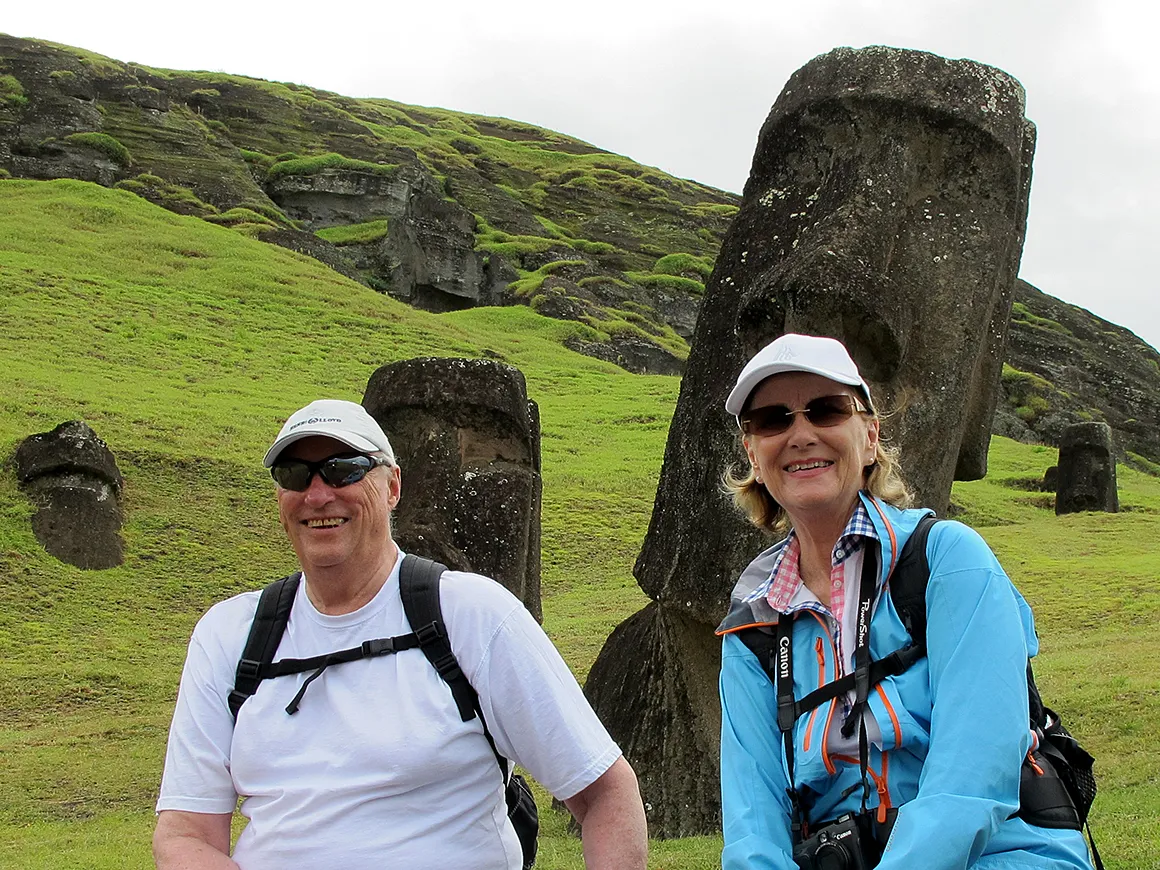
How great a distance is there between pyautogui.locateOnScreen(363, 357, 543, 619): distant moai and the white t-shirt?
5938mm

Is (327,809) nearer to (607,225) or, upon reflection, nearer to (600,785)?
(600,785)

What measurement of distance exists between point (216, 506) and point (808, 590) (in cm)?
1583

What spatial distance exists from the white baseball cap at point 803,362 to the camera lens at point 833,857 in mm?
1048

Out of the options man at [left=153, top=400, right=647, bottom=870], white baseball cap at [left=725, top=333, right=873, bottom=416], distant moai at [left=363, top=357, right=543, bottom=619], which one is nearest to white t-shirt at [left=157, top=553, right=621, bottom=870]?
man at [left=153, top=400, right=647, bottom=870]

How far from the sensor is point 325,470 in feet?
11.2

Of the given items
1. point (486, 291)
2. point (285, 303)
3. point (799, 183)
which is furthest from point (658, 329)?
point (799, 183)

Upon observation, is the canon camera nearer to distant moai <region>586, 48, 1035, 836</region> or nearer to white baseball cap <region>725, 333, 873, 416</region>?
white baseball cap <region>725, 333, 873, 416</region>

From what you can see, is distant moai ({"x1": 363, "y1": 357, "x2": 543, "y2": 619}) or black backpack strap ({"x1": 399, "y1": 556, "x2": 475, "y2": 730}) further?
distant moai ({"x1": 363, "y1": 357, "x2": 543, "y2": 619})

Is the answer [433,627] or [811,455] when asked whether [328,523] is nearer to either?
[433,627]

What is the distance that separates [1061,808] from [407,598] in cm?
153

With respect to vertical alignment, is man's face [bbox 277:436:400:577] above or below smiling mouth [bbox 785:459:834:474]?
below

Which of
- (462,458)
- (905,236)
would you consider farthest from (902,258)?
(462,458)

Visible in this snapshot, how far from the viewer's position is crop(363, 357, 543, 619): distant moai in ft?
30.6

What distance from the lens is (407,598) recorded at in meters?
3.19
